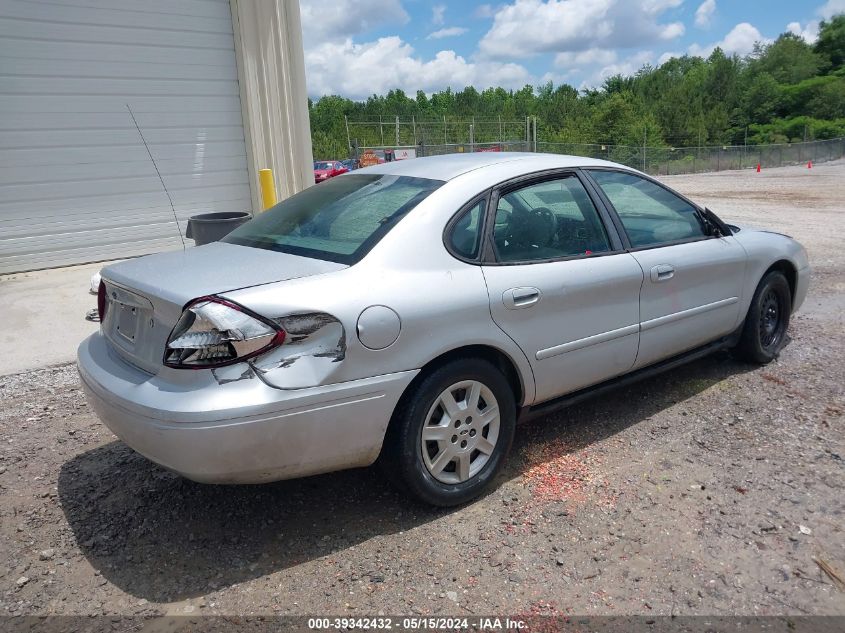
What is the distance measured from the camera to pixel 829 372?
4.79 meters

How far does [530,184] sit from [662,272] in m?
0.98

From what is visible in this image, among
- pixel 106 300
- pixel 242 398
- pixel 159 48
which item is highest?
pixel 159 48

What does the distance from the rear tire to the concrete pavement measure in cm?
506

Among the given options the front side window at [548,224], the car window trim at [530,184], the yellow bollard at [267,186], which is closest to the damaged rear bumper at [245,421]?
the car window trim at [530,184]

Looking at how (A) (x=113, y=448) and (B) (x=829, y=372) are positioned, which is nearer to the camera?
(A) (x=113, y=448)

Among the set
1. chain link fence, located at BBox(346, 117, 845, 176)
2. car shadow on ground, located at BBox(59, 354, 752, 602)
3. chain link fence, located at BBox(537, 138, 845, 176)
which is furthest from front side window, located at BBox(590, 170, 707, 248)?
chain link fence, located at BBox(537, 138, 845, 176)

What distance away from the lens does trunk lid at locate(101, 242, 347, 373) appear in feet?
8.93

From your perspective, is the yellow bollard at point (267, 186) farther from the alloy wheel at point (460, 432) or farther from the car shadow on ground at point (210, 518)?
the alloy wheel at point (460, 432)

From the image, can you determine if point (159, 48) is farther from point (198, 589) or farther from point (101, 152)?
point (198, 589)

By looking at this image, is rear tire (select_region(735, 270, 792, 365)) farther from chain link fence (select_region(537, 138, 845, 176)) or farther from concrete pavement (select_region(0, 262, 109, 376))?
chain link fence (select_region(537, 138, 845, 176))

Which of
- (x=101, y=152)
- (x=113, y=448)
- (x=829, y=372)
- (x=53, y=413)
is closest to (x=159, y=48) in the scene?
(x=101, y=152)

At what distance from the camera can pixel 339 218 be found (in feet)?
11.0

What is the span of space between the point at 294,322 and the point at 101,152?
724 cm

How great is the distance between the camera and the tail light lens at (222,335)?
2553 millimetres
